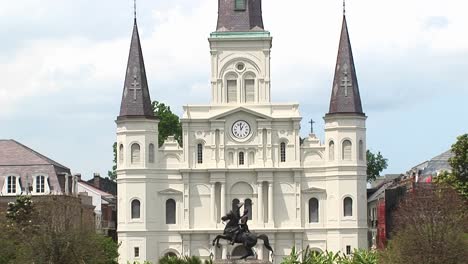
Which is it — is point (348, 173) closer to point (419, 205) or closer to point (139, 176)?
point (139, 176)

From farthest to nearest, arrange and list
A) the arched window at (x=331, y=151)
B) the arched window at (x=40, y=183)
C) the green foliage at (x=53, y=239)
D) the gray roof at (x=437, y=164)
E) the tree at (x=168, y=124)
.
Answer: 1. the tree at (x=168, y=124)
2. the arched window at (x=331, y=151)
3. the gray roof at (x=437, y=164)
4. the arched window at (x=40, y=183)
5. the green foliage at (x=53, y=239)

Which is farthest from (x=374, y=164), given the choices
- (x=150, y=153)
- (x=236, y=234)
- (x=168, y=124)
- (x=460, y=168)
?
(x=236, y=234)

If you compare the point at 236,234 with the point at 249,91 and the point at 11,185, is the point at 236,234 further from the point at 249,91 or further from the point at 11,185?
the point at 249,91

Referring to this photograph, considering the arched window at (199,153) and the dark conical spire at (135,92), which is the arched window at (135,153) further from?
the arched window at (199,153)

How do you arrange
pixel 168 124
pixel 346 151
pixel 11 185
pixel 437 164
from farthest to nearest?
1. pixel 168 124
2. pixel 346 151
3. pixel 437 164
4. pixel 11 185

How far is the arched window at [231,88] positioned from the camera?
131000 mm

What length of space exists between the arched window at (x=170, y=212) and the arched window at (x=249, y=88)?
36.0ft

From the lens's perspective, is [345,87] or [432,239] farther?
[345,87]

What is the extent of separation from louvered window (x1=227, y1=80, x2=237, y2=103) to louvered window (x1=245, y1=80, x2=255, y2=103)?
3.14 feet

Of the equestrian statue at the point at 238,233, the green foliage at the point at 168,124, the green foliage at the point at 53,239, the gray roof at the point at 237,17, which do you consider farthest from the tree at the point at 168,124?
the equestrian statue at the point at 238,233

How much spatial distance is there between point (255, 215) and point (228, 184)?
3616 millimetres

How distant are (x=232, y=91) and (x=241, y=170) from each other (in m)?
7.15

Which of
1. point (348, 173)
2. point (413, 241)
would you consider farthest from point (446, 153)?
point (413, 241)

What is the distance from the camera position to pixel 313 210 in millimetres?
129375
